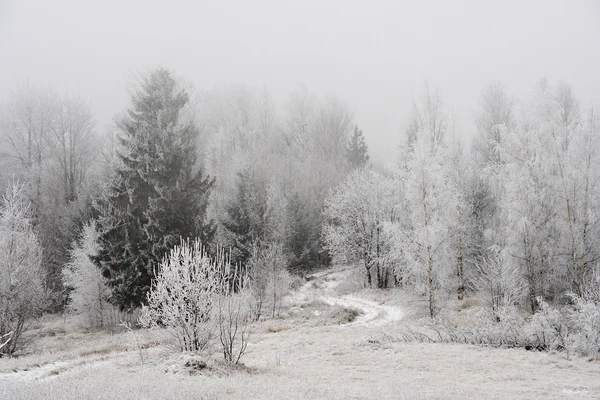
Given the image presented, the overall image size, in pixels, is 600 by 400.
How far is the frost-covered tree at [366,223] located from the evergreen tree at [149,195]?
1824cm

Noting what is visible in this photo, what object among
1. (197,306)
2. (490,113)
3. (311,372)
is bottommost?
(311,372)

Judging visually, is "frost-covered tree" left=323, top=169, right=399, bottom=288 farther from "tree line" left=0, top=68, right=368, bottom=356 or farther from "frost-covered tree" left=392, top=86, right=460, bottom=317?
"frost-covered tree" left=392, top=86, right=460, bottom=317

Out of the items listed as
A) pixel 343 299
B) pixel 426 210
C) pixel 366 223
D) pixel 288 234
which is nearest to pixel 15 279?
pixel 426 210

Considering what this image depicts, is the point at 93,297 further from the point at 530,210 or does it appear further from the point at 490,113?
the point at 490,113

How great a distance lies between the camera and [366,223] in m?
39.9

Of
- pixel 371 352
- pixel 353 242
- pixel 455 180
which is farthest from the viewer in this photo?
pixel 353 242

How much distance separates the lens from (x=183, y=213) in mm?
23984

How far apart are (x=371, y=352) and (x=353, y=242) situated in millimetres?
23931

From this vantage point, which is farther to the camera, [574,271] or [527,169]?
[527,169]

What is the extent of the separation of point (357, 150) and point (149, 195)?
3996 cm

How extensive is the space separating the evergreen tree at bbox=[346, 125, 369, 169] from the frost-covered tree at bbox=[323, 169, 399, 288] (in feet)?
56.6

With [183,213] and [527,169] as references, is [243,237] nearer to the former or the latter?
[183,213]

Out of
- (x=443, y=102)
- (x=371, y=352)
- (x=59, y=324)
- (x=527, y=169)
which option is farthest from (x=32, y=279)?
(x=443, y=102)

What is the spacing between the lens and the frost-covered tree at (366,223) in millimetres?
38562
